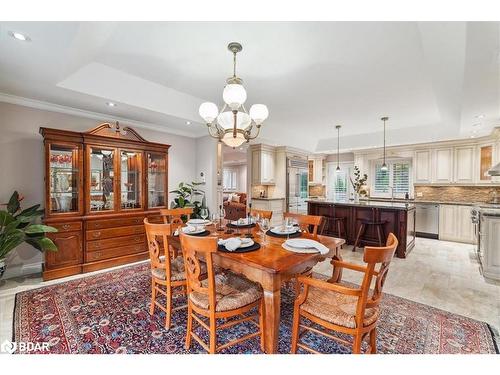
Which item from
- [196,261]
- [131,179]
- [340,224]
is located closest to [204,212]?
[131,179]

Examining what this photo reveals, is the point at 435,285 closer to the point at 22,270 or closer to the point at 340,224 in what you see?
the point at 340,224

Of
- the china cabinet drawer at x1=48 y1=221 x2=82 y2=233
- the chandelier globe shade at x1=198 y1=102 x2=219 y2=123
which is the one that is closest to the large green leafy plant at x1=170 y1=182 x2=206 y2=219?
the china cabinet drawer at x1=48 y1=221 x2=82 y2=233

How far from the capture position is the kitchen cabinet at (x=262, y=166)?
611 centimetres

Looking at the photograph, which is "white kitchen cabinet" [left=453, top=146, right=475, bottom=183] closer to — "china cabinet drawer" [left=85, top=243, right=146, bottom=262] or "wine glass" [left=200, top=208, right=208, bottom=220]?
"wine glass" [left=200, top=208, right=208, bottom=220]

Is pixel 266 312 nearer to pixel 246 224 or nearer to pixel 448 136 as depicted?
pixel 246 224

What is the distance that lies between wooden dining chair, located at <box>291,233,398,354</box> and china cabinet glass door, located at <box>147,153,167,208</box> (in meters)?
3.28

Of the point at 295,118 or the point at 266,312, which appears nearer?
the point at 266,312

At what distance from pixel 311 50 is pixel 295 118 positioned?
260cm

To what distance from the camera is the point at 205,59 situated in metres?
2.60

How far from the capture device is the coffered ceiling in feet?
6.44

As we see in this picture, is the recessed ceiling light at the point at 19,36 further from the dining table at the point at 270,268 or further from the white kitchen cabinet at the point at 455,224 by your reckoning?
the white kitchen cabinet at the point at 455,224

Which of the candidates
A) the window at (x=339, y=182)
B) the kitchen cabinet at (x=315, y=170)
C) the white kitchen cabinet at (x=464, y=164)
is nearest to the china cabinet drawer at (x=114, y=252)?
the kitchen cabinet at (x=315, y=170)

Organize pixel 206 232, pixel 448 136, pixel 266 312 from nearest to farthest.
→ pixel 266 312
pixel 206 232
pixel 448 136
